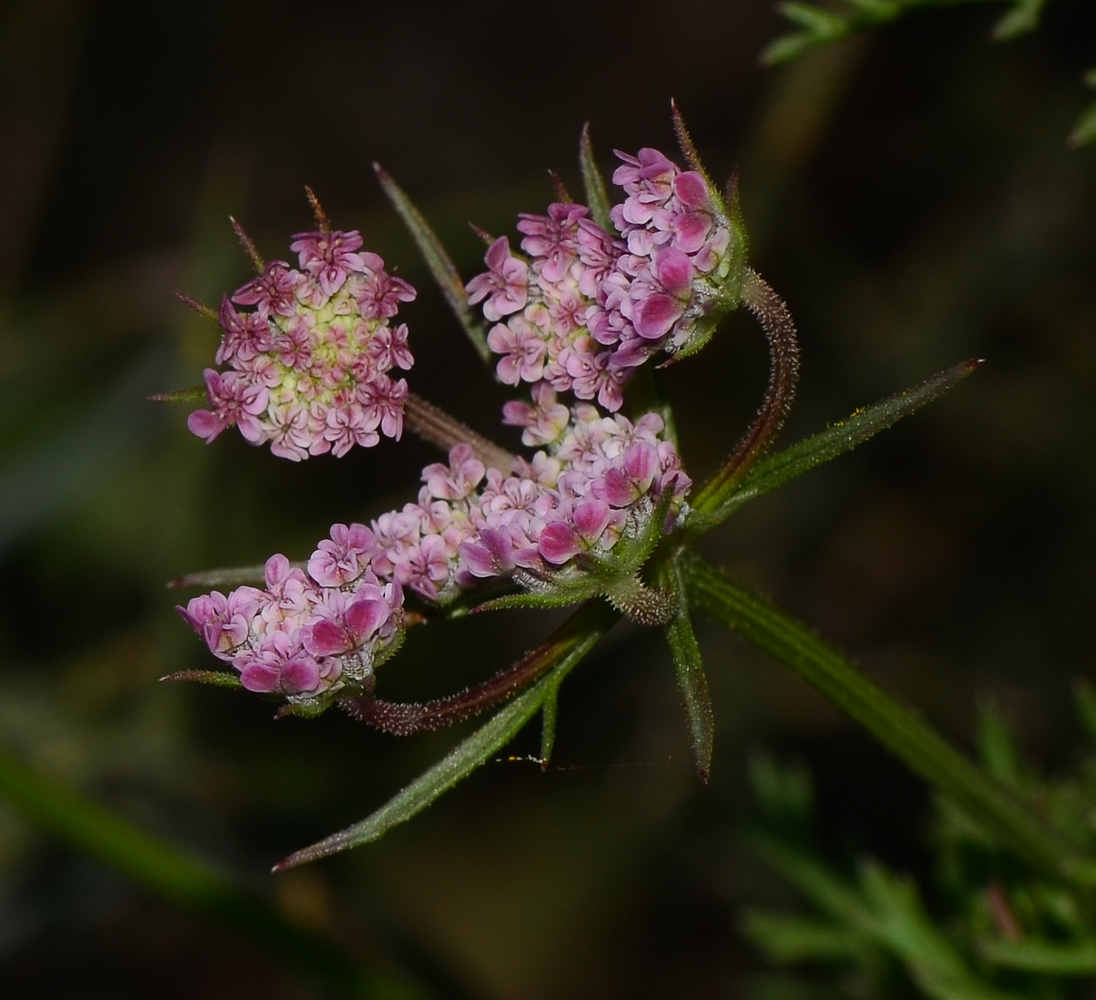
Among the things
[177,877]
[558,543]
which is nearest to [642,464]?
[558,543]

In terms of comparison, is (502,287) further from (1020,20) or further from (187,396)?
(1020,20)

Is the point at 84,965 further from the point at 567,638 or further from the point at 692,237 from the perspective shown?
the point at 692,237

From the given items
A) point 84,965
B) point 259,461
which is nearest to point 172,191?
point 259,461

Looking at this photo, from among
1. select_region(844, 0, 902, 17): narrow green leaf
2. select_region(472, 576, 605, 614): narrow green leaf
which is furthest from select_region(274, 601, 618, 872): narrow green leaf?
select_region(844, 0, 902, 17): narrow green leaf

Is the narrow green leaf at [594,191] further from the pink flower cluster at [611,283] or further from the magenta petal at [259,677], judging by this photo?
the magenta petal at [259,677]

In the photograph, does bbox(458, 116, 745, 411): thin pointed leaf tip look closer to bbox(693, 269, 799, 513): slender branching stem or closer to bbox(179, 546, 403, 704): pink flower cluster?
bbox(693, 269, 799, 513): slender branching stem

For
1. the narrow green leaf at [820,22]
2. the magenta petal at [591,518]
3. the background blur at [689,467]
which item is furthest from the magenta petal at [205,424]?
the background blur at [689,467]

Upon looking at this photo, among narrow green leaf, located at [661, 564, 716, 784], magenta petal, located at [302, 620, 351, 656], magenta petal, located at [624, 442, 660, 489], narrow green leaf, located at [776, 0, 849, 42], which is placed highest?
narrow green leaf, located at [776, 0, 849, 42]
